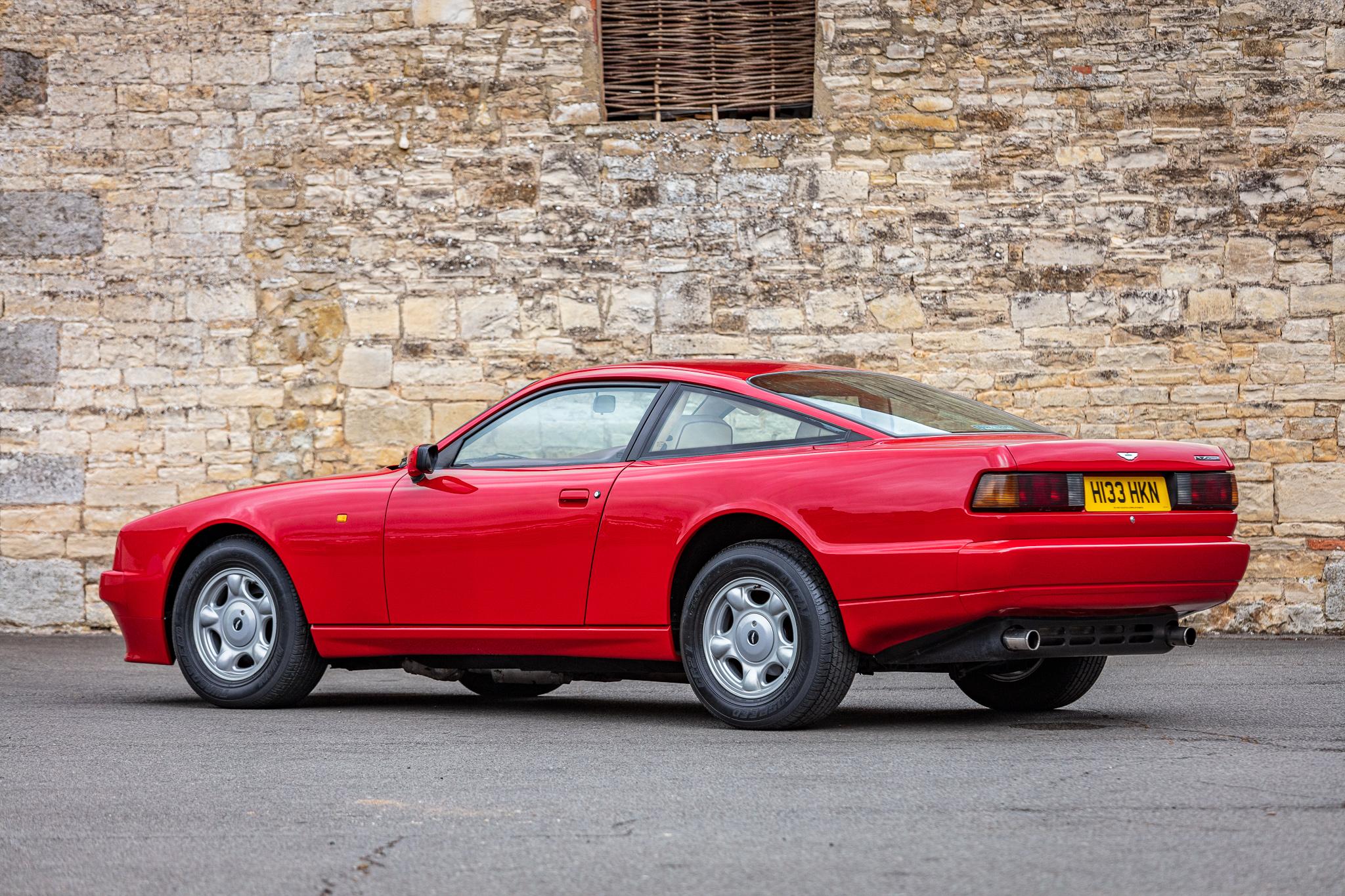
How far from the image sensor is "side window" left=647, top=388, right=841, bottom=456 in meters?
5.89

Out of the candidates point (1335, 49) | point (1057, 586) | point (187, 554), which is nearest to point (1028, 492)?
point (1057, 586)

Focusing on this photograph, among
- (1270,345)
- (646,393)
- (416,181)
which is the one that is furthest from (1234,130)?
(646,393)

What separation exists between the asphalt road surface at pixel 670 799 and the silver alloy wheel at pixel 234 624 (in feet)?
0.83

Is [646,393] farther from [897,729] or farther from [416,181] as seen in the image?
[416,181]

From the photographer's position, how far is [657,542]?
591 cm

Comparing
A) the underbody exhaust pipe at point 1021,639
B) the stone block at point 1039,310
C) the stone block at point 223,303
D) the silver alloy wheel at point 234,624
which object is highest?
the stone block at point 223,303

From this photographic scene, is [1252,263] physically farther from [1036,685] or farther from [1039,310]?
[1036,685]

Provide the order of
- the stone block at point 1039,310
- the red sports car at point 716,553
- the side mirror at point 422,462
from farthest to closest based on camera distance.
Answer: the stone block at point 1039,310
the side mirror at point 422,462
the red sports car at point 716,553

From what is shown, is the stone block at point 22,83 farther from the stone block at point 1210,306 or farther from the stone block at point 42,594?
the stone block at point 1210,306

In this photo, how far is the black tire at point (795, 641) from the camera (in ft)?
18.0

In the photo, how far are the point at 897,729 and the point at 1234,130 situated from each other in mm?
7410

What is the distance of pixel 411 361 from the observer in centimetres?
1194

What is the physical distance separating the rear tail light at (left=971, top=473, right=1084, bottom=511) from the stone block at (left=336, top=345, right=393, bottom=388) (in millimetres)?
7342

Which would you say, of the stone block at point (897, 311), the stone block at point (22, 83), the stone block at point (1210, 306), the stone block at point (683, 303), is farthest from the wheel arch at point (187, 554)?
the stone block at point (1210, 306)
